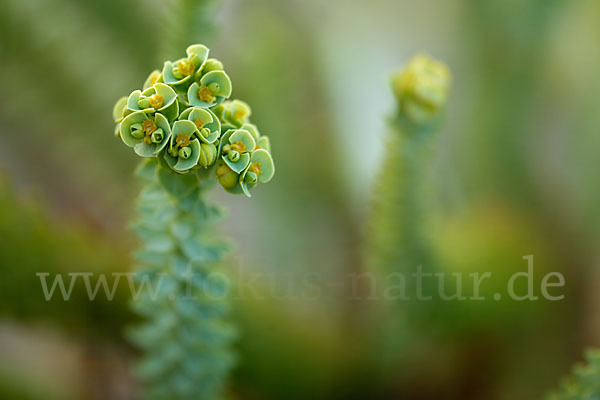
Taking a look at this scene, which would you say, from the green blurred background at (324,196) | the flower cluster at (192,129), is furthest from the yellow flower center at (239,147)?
the green blurred background at (324,196)

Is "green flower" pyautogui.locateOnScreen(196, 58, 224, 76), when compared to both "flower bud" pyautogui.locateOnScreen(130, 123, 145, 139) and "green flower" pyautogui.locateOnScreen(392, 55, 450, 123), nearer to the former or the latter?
"flower bud" pyautogui.locateOnScreen(130, 123, 145, 139)

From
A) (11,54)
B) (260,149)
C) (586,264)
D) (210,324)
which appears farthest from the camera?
(586,264)

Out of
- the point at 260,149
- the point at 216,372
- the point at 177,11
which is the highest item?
the point at 177,11

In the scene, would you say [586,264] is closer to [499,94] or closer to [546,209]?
[546,209]

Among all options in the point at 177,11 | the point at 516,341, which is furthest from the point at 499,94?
the point at 177,11

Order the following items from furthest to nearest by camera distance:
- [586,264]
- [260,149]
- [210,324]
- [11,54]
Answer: [586,264], [11,54], [210,324], [260,149]

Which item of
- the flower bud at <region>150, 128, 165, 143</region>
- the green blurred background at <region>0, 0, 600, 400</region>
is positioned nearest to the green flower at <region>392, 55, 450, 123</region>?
the green blurred background at <region>0, 0, 600, 400</region>

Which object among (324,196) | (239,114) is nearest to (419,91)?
(239,114)
